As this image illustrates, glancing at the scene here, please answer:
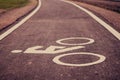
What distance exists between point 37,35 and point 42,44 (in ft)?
4.16

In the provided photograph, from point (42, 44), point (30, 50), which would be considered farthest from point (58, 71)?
point (42, 44)

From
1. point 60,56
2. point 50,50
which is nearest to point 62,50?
point 50,50

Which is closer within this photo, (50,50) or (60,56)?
(60,56)

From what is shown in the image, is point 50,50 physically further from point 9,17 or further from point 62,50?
point 9,17

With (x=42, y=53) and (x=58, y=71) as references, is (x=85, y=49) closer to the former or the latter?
(x=42, y=53)

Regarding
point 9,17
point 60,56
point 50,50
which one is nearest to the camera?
point 60,56

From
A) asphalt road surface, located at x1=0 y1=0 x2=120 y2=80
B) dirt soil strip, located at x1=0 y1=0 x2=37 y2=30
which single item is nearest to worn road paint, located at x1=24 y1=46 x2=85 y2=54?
asphalt road surface, located at x1=0 y1=0 x2=120 y2=80

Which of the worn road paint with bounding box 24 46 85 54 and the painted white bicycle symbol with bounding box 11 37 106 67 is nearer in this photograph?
the painted white bicycle symbol with bounding box 11 37 106 67

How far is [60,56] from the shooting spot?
215 inches

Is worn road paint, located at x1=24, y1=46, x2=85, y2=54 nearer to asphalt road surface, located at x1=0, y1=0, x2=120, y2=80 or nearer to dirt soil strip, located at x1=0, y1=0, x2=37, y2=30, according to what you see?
asphalt road surface, located at x1=0, y1=0, x2=120, y2=80

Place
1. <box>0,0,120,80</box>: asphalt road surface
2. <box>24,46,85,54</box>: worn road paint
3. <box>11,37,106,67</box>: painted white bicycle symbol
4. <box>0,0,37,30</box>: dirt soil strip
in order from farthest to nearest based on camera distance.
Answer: <box>0,0,37,30</box>: dirt soil strip → <box>24,46,85,54</box>: worn road paint → <box>11,37,106,67</box>: painted white bicycle symbol → <box>0,0,120,80</box>: asphalt road surface

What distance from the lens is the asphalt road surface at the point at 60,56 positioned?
4438 millimetres

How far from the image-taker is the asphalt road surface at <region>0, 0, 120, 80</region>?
4.44 m

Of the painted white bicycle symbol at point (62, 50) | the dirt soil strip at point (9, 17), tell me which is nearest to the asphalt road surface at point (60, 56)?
the painted white bicycle symbol at point (62, 50)
